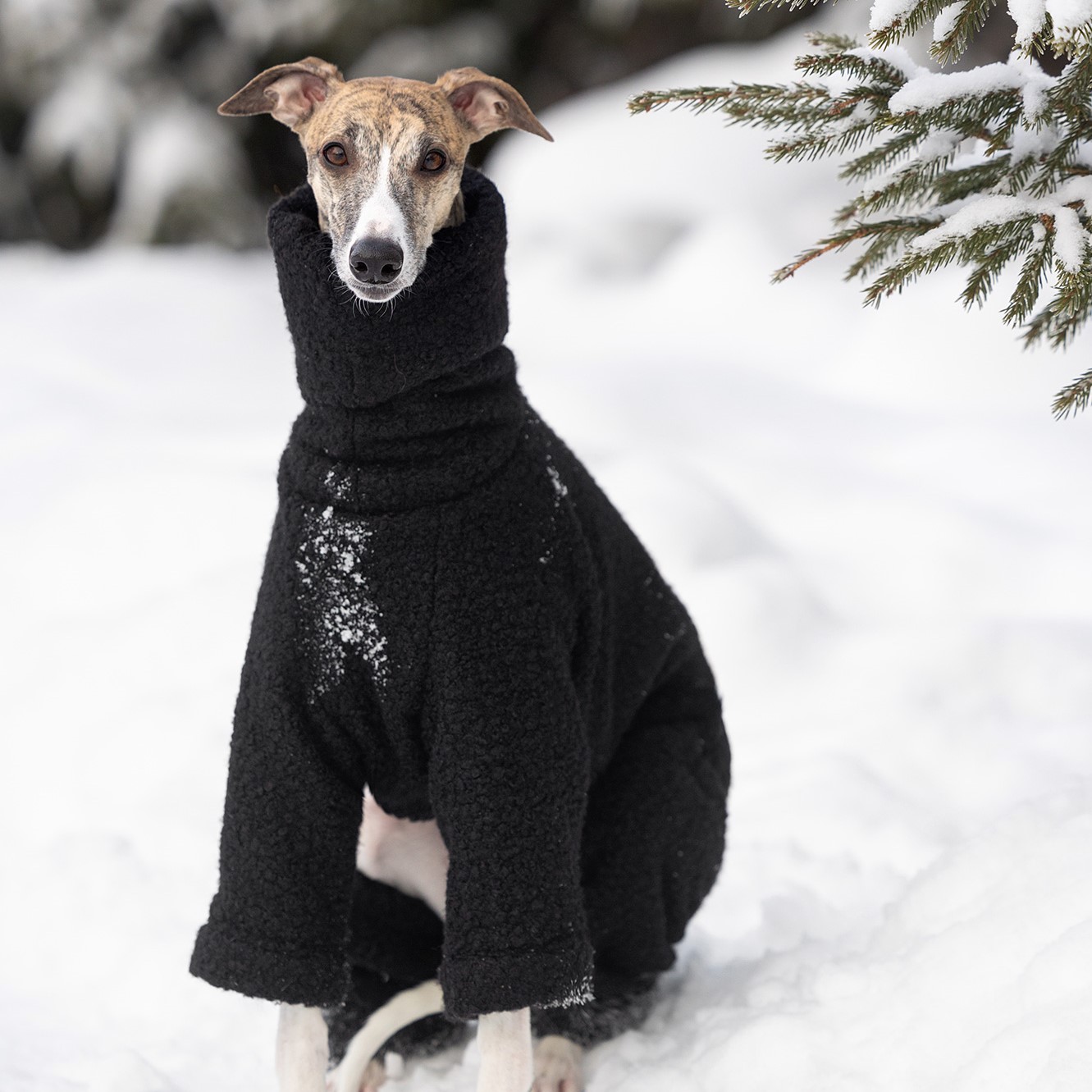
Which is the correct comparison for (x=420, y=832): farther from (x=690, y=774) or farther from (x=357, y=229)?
(x=357, y=229)

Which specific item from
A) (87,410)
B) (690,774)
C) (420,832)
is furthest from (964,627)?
(87,410)

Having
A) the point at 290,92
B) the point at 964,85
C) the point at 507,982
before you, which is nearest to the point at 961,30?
the point at 964,85

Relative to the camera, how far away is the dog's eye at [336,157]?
79.4 inches

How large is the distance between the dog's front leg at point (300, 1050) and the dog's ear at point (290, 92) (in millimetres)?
1427

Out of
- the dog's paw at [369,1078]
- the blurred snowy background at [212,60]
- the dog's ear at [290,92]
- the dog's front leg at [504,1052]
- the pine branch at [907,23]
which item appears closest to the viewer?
the pine branch at [907,23]

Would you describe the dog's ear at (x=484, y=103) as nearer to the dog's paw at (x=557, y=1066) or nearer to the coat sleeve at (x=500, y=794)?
the coat sleeve at (x=500, y=794)

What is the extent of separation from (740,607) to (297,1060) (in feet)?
7.42

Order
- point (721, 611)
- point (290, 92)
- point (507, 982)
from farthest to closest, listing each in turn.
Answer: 1. point (721, 611)
2. point (290, 92)
3. point (507, 982)

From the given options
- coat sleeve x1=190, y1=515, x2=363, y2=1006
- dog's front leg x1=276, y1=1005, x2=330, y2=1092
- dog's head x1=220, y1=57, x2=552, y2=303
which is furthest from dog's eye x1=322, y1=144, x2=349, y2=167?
dog's front leg x1=276, y1=1005, x2=330, y2=1092

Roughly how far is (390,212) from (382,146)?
15 centimetres

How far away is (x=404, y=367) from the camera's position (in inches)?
77.0

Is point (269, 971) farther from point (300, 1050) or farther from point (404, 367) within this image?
point (404, 367)

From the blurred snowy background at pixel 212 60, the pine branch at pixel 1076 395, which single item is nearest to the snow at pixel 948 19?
the pine branch at pixel 1076 395

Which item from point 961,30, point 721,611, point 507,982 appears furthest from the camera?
point 721,611
